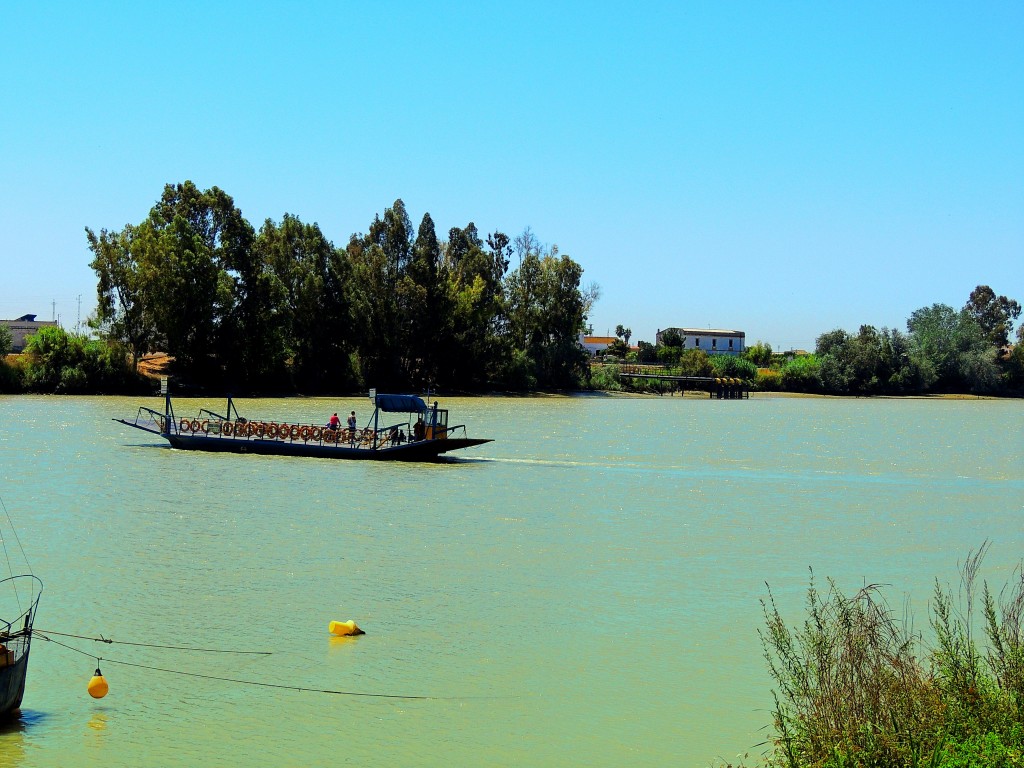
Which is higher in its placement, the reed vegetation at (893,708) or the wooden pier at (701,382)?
the wooden pier at (701,382)

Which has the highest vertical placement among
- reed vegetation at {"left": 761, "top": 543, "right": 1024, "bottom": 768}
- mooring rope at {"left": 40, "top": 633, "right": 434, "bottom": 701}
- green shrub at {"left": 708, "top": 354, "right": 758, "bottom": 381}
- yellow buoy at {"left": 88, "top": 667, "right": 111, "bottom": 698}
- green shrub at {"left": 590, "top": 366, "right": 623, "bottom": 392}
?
green shrub at {"left": 708, "top": 354, "right": 758, "bottom": 381}

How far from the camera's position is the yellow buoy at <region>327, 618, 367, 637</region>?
666 inches

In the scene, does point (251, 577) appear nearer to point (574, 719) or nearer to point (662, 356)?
point (574, 719)

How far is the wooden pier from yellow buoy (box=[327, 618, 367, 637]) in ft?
349

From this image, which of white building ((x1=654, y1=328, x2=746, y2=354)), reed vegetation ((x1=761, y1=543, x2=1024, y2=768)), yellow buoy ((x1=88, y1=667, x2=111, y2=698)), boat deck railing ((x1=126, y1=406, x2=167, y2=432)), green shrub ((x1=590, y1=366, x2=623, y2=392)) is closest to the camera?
reed vegetation ((x1=761, y1=543, x2=1024, y2=768))

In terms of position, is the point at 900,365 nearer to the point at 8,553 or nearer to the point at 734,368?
the point at 734,368

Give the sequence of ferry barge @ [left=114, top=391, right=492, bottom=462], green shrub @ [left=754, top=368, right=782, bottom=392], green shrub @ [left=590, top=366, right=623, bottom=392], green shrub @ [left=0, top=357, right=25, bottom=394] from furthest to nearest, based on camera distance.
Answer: green shrub @ [left=754, top=368, right=782, bottom=392]
green shrub @ [left=590, top=366, right=623, bottom=392]
green shrub @ [left=0, top=357, right=25, bottom=394]
ferry barge @ [left=114, top=391, right=492, bottom=462]

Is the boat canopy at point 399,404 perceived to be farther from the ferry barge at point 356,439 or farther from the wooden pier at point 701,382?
the wooden pier at point 701,382

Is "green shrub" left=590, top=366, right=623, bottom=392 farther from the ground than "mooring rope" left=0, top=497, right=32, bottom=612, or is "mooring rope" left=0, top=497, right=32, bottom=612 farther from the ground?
"green shrub" left=590, top=366, right=623, bottom=392

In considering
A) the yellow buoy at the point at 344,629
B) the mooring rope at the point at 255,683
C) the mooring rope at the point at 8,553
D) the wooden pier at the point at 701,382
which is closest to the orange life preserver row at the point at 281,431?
the mooring rope at the point at 8,553

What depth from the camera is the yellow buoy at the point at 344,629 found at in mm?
16922

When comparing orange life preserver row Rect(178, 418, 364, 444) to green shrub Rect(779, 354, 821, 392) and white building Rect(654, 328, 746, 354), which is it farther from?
white building Rect(654, 328, 746, 354)

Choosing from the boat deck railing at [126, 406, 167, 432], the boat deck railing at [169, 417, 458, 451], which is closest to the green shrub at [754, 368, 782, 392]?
the boat deck railing at [126, 406, 167, 432]

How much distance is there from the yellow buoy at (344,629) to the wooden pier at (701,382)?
349 ft
